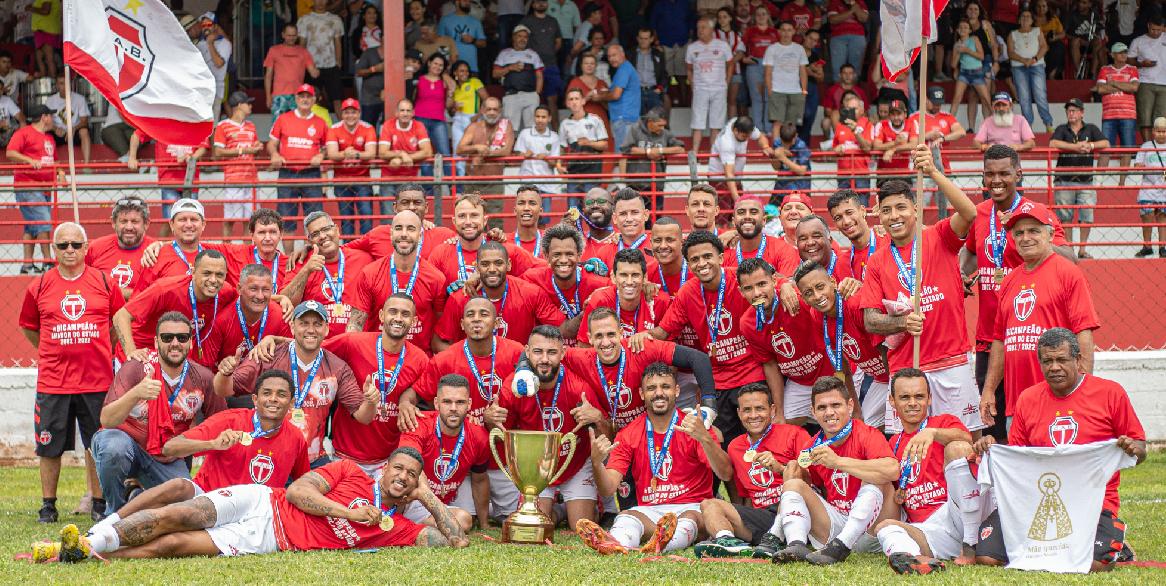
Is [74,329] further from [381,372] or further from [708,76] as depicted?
[708,76]

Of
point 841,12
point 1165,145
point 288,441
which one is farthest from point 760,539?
point 841,12

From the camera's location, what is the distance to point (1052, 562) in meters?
7.43

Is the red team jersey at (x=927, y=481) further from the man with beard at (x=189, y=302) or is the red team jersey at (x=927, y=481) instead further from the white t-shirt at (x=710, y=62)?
the white t-shirt at (x=710, y=62)

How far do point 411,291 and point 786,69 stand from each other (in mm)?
9201

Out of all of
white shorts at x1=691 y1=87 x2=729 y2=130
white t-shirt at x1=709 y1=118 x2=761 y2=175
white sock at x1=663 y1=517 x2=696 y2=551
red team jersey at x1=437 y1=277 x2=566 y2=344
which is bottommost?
white sock at x1=663 y1=517 x2=696 y2=551

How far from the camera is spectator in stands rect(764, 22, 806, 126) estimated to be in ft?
58.3

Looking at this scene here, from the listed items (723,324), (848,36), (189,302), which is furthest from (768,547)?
(848,36)

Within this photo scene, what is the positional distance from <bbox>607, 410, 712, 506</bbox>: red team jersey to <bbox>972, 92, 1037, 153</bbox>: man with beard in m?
9.02

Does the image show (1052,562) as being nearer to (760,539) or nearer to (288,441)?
(760,539)

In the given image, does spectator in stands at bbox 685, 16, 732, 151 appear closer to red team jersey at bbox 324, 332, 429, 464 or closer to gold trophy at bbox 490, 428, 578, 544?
red team jersey at bbox 324, 332, 429, 464

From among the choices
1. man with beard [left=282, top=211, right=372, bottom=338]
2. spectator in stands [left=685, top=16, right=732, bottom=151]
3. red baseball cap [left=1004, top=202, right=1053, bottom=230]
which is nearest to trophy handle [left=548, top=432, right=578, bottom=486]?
man with beard [left=282, top=211, right=372, bottom=338]

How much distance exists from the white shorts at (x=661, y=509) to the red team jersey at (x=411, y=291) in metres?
2.27

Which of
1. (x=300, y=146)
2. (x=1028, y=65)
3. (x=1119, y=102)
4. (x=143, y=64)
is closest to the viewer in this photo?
(x=143, y=64)

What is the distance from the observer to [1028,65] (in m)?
18.7
